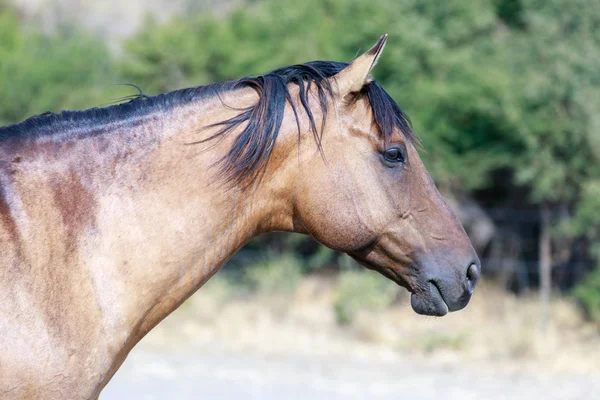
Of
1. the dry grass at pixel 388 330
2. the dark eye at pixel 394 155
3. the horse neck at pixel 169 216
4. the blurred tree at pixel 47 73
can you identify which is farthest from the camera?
the blurred tree at pixel 47 73

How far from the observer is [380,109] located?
262cm

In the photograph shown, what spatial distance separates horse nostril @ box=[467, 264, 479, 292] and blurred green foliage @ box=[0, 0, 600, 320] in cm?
678

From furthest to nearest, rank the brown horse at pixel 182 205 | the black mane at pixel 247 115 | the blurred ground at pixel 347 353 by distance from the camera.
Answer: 1. the blurred ground at pixel 347 353
2. the black mane at pixel 247 115
3. the brown horse at pixel 182 205

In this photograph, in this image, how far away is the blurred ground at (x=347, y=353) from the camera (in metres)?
7.57

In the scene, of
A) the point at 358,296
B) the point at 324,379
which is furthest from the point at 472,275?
the point at 358,296

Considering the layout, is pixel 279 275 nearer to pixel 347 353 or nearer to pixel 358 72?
pixel 347 353

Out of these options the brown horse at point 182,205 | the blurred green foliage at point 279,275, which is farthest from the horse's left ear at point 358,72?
the blurred green foliage at point 279,275

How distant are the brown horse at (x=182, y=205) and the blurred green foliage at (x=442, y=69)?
6.89 m

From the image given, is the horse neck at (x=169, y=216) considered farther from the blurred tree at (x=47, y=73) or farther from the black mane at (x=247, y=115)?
the blurred tree at (x=47, y=73)

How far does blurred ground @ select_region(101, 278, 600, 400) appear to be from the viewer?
757 centimetres

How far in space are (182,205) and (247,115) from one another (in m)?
0.40

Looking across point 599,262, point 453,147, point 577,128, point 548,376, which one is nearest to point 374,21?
point 453,147

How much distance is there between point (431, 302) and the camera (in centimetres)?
265

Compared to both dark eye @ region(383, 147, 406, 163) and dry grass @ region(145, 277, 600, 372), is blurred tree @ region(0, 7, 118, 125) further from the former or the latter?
dark eye @ region(383, 147, 406, 163)
